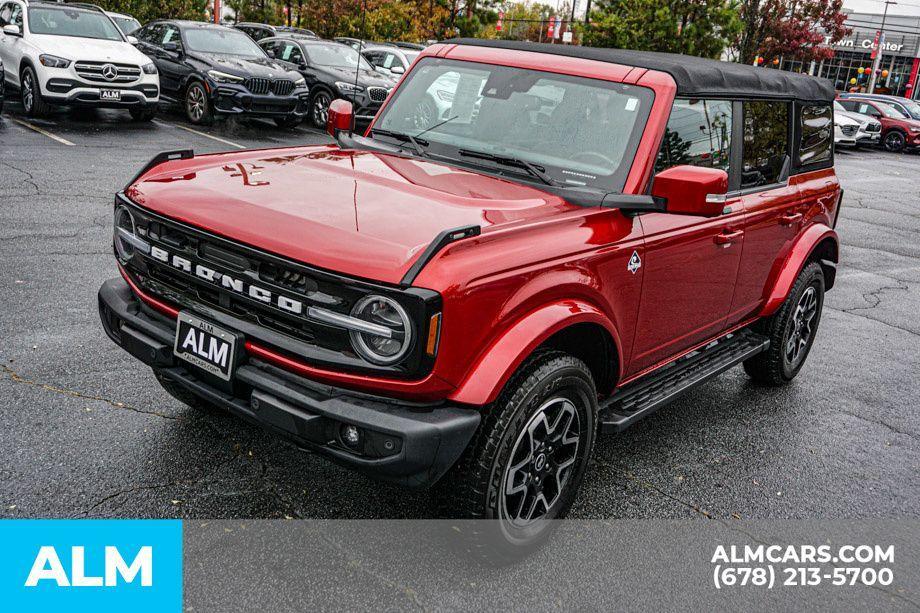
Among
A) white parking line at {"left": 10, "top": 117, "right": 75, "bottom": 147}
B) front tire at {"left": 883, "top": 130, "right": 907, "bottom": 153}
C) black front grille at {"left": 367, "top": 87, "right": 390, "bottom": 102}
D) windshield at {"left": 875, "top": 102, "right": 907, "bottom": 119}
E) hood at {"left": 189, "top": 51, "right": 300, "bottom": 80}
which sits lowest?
front tire at {"left": 883, "top": 130, "right": 907, "bottom": 153}

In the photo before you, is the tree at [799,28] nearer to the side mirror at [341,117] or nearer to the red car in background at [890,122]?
the red car in background at [890,122]

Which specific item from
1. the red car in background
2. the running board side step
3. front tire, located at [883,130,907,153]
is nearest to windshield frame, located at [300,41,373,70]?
the running board side step

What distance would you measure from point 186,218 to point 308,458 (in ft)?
4.45

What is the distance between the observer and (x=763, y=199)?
4.75 m

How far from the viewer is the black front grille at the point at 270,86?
1535cm

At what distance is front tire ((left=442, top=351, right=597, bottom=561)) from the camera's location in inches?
120

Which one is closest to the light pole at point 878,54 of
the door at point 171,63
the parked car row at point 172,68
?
the parked car row at point 172,68

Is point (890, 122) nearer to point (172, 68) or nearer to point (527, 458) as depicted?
point (172, 68)

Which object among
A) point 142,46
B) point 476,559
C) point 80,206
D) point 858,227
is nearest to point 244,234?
point 476,559

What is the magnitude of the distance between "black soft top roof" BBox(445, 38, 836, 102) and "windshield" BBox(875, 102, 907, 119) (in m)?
27.9

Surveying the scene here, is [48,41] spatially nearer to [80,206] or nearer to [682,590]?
[80,206]

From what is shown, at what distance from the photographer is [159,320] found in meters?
3.43

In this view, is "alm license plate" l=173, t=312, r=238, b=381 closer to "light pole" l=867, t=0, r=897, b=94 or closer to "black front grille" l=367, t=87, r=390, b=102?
"black front grille" l=367, t=87, r=390, b=102

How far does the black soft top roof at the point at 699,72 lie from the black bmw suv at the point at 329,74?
1185 cm
